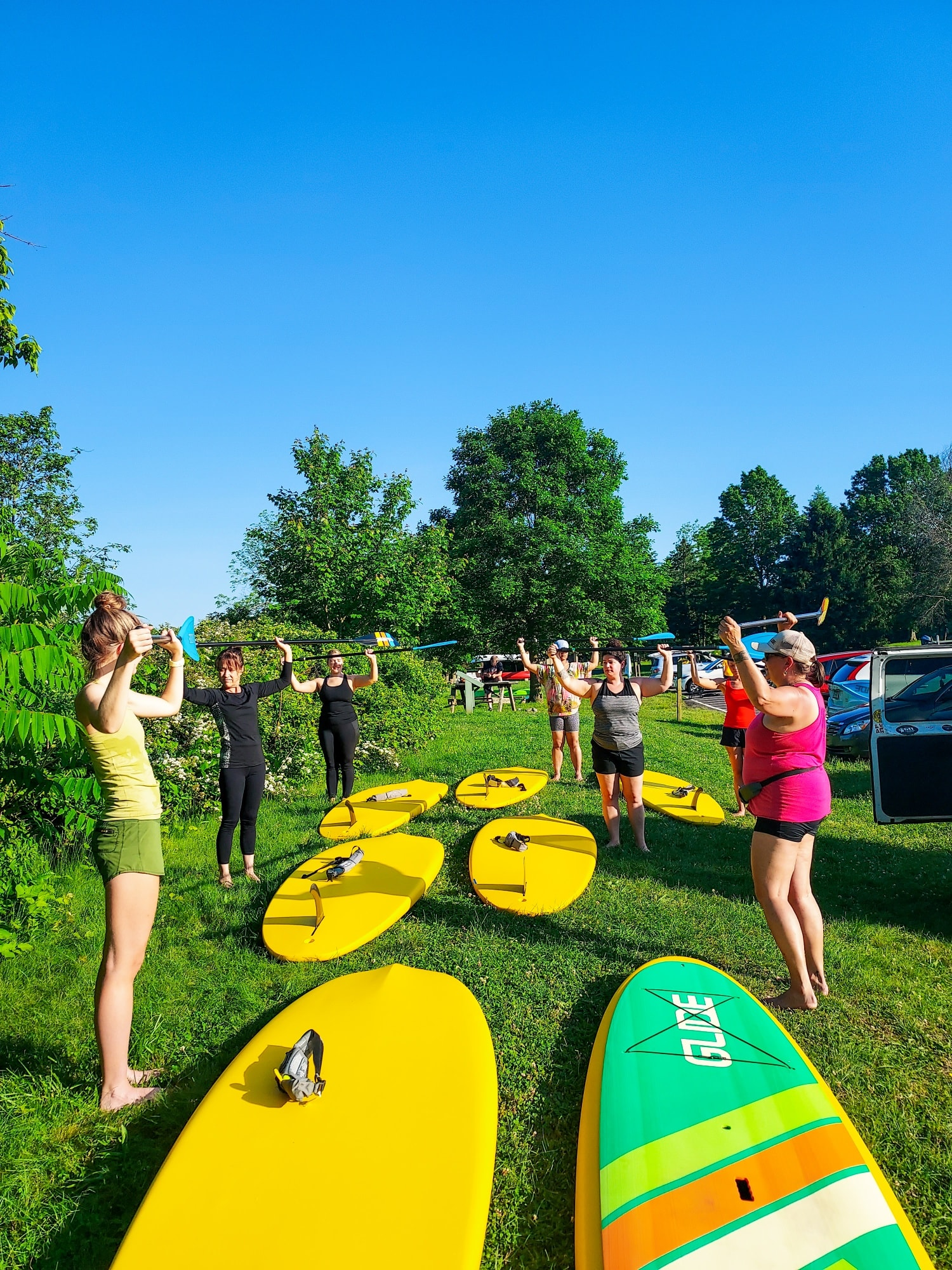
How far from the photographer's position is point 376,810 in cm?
Result: 716

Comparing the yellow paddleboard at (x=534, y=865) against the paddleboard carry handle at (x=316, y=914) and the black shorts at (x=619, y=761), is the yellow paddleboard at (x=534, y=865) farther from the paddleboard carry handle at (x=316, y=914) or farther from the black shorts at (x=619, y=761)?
the paddleboard carry handle at (x=316, y=914)

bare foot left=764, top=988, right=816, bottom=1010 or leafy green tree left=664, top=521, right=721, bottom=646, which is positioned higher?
leafy green tree left=664, top=521, right=721, bottom=646

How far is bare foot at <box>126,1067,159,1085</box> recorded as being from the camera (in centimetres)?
307

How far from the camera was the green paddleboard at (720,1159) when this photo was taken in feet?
6.93

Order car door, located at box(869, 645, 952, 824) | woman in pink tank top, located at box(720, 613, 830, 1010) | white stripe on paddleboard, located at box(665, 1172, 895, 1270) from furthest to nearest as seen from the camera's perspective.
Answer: car door, located at box(869, 645, 952, 824) → woman in pink tank top, located at box(720, 613, 830, 1010) → white stripe on paddleboard, located at box(665, 1172, 895, 1270)

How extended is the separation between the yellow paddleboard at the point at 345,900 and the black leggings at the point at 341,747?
1539 millimetres

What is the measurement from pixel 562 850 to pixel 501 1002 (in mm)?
2190

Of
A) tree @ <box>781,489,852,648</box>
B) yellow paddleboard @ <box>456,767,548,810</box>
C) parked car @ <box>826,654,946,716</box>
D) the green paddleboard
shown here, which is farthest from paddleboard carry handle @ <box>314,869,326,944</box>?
tree @ <box>781,489,852,648</box>

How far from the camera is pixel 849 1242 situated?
2.11 m

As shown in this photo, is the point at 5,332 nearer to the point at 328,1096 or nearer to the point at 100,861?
the point at 100,861

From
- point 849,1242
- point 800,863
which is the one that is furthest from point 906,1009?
point 849,1242

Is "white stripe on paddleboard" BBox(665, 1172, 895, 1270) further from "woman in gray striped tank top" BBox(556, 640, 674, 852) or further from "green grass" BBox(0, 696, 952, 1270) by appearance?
"woman in gray striped tank top" BBox(556, 640, 674, 852)

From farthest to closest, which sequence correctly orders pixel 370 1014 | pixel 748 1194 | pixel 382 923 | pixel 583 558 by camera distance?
pixel 583 558, pixel 382 923, pixel 370 1014, pixel 748 1194

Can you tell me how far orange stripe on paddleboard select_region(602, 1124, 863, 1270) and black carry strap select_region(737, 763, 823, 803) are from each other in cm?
149
